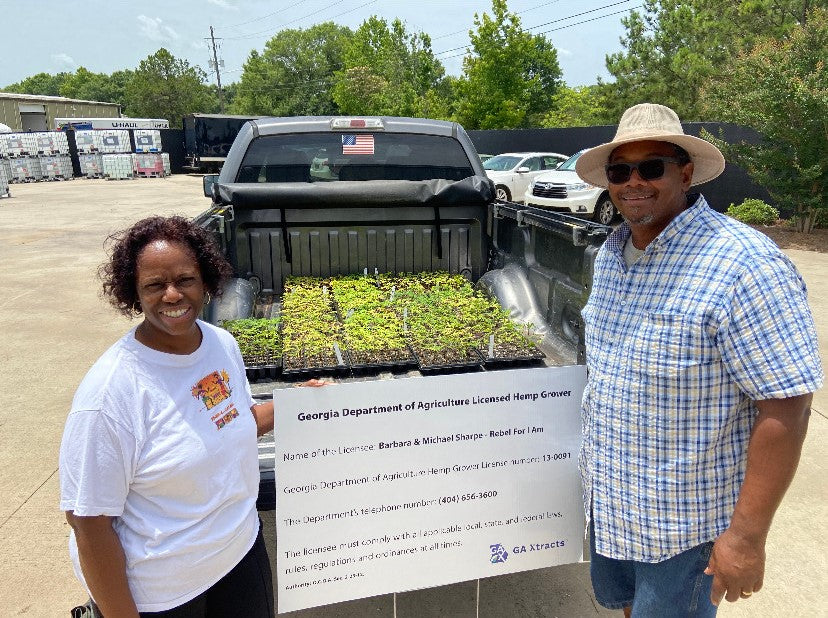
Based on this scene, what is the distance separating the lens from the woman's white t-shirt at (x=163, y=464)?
1439mm

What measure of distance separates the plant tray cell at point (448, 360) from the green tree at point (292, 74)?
73.3 metres

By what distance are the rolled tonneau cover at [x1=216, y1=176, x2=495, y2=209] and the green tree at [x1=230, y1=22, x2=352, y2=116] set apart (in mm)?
72054

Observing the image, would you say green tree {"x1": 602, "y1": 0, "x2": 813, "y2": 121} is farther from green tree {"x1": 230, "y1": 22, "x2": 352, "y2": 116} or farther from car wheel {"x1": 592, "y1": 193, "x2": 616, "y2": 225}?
green tree {"x1": 230, "y1": 22, "x2": 352, "y2": 116}

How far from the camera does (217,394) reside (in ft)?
5.67

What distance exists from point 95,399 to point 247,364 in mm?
1616

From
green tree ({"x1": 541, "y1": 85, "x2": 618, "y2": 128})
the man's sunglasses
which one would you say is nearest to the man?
the man's sunglasses

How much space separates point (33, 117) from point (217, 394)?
70325mm

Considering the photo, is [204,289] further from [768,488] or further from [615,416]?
[768,488]

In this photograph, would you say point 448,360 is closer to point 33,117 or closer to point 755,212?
point 755,212

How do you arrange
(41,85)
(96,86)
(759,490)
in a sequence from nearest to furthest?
(759,490)
(96,86)
(41,85)

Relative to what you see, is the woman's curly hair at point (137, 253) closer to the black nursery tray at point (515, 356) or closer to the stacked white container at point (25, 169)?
the black nursery tray at point (515, 356)

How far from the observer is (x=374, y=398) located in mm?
2129

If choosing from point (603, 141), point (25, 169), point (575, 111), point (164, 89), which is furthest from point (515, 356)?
point (164, 89)

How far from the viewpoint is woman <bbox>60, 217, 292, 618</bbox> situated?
4.78ft
